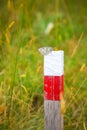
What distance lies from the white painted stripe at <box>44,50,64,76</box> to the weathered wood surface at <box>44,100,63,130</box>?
18cm

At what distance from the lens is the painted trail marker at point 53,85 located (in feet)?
9.37

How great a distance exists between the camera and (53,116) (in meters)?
2.93

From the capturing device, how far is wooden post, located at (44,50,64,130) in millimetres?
2857

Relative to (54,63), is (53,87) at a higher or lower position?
lower

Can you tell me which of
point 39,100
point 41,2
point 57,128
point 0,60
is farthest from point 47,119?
point 41,2

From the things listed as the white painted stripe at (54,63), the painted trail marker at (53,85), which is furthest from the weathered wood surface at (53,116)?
the white painted stripe at (54,63)

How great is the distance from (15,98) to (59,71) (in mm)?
533

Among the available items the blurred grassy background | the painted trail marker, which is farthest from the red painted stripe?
the blurred grassy background

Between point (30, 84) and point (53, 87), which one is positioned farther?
point (30, 84)

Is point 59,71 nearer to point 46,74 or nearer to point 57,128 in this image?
point 46,74

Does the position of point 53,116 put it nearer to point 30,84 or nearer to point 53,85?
point 53,85

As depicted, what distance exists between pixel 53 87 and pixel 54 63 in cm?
15

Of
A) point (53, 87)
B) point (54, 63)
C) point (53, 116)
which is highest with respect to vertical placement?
point (54, 63)

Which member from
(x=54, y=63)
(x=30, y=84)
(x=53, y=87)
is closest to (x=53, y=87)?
(x=53, y=87)
